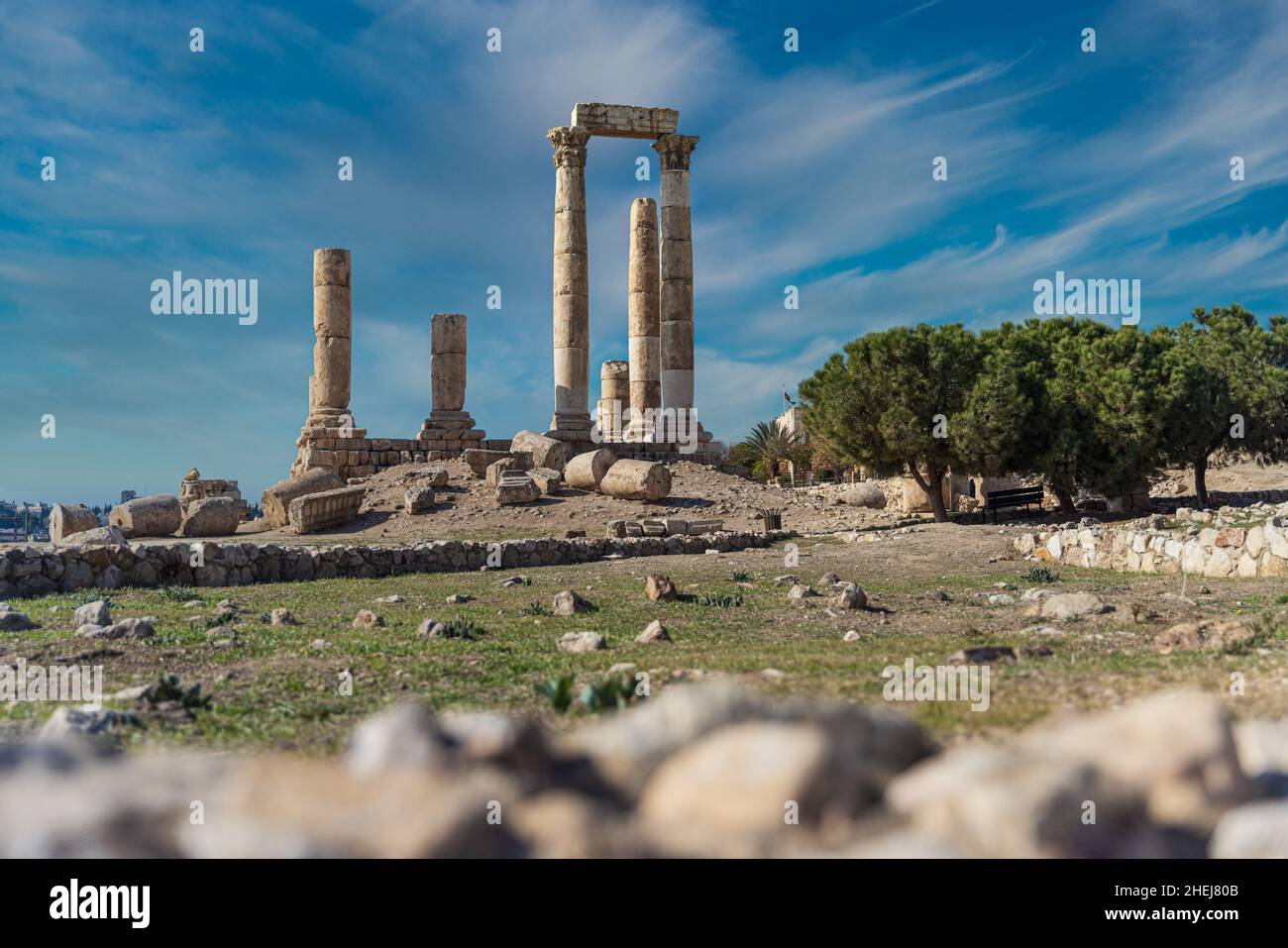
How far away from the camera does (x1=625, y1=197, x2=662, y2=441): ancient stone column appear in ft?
120

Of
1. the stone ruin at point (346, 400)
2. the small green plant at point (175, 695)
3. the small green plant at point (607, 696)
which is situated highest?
the stone ruin at point (346, 400)

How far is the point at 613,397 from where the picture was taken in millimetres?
40625

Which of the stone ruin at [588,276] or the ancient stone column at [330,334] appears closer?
the ancient stone column at [330,334]

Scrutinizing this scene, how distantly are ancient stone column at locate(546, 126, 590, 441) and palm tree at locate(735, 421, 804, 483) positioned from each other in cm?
1763

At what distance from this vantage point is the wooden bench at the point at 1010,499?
28781mm

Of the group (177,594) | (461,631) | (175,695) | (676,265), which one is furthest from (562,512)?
(175,695)

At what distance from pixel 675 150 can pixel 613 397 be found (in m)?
10.3

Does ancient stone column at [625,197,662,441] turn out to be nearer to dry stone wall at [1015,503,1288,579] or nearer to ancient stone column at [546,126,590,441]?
ancient stone column at [546,126,590,441]

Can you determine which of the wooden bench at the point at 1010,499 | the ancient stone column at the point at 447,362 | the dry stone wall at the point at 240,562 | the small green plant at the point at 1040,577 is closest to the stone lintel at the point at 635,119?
the ancient stone column at the point at 447,362

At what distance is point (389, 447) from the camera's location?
32312mm

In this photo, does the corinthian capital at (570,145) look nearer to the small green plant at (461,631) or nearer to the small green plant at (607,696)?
the small green plant at (461,631)

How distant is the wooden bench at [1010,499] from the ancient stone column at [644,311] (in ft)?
41.2

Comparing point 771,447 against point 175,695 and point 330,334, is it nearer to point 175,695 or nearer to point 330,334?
point 330,334

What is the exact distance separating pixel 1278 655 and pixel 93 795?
→ 6484 millimetres
